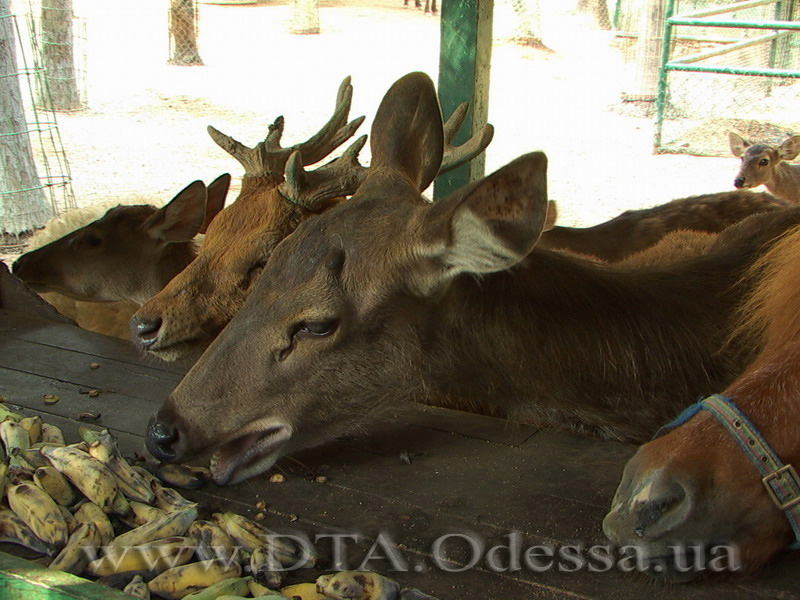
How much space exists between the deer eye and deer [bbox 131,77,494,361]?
3.99 ft

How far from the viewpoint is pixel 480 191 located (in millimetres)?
2588

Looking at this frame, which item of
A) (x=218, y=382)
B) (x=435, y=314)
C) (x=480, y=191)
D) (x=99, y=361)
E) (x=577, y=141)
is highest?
(x=480, y=191)

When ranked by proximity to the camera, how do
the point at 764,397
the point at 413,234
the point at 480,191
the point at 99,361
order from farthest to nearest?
the point at 99,361 → the point at 413,234 → the point at 480,191 → the point at 764,397

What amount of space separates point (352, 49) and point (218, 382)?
19.3m

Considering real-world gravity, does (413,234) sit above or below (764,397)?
above

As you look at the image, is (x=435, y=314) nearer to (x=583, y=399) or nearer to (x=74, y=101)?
(x=583, y=399)

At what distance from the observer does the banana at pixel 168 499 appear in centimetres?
288

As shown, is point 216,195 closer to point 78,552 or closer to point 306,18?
point 78,552

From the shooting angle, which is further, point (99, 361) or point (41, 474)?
point (99, 361)

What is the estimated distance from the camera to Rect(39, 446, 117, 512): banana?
284 cm

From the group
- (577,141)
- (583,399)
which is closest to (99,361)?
(583,399)

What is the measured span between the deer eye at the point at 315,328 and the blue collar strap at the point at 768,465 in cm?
121

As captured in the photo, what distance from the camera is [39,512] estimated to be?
272cm

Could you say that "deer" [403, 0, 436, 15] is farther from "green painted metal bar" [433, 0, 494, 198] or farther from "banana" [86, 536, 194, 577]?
"banana" [86, 536, 194, 577]
